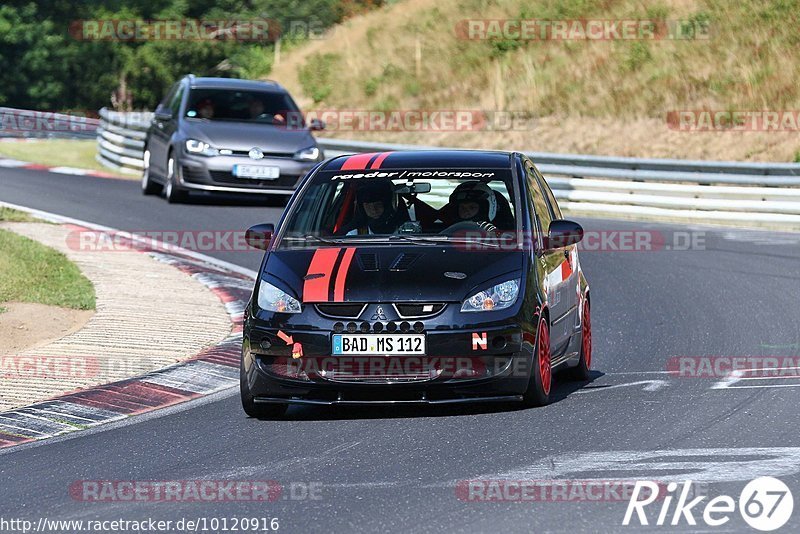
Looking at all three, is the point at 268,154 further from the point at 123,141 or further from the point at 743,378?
the point at 743,378

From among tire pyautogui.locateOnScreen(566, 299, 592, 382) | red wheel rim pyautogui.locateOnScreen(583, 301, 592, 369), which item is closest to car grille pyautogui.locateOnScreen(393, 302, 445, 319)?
tire pyautogui.locateOnScreen(566, 299, 592, 382)

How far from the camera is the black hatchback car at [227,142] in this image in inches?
829

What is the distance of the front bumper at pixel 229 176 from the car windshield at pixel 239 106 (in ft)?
3.82

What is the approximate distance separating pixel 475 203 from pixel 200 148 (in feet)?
39.6

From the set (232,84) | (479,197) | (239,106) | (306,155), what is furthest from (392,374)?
(232,84)

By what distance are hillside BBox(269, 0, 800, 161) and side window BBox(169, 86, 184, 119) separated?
31.2ft

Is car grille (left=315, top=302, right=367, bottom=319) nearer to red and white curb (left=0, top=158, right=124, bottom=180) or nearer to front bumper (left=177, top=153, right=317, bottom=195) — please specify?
front bumper (left=177, top=153, right=317, bottom=195)

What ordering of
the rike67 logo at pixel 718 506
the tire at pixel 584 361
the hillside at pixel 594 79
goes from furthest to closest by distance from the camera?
the hillside at pixel 594 79 < the tire at pixel 584 361 < the rike67 logo at pixel 718 506

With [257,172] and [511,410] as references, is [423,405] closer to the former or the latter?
[511,410]

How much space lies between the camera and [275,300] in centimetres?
860

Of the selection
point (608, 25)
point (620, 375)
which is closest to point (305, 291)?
point (620, 375)

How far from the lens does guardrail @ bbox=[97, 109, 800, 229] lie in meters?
20.9

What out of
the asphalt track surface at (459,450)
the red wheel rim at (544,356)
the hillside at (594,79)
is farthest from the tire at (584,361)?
the hillside at (594,79)

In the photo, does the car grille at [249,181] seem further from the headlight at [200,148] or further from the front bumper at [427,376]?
the front bumper at [427,376]
